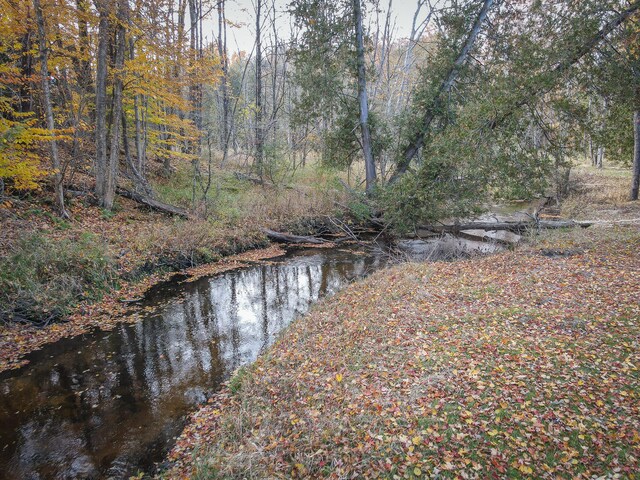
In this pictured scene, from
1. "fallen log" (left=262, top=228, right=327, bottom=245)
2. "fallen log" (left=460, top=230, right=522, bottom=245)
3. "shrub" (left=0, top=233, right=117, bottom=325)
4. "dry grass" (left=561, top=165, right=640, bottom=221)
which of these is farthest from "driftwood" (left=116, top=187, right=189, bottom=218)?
"dry grass" (left=561, top=165, right=640, bottom=221)

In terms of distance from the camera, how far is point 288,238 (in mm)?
16000

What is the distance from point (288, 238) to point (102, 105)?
28.3ft

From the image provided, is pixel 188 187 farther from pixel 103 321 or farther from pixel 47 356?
pixel 47 356

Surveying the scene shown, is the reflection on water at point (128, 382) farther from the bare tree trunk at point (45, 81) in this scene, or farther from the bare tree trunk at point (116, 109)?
the bare tree trunk at point (116, 109)

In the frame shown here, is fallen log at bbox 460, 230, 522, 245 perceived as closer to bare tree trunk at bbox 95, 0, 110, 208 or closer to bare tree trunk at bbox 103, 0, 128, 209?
bare tree trunk at bbox 103, 0, 128, 209

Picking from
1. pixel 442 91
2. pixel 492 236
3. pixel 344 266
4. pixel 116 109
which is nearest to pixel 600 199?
pixel 492 236

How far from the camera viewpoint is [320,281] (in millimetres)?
11945

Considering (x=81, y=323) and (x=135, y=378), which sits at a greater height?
(x=81, y=323)

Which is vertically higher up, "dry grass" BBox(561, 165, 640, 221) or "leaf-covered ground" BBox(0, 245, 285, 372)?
"dry grass" BBox(561, 165, 640, 221)

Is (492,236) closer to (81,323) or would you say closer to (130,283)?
(130,283)

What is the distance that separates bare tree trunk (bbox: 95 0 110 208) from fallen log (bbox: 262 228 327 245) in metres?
6.32

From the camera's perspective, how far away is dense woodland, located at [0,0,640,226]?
30.5ft

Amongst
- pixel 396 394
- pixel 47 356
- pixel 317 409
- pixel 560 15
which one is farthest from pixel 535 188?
pixel 47 356

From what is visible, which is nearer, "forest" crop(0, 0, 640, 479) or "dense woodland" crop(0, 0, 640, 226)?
"forest" crop(0, 0, 640, 479)
